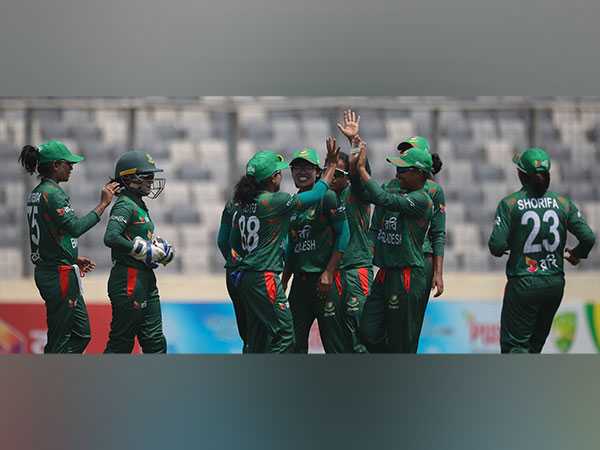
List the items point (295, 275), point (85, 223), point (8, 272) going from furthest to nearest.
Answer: point (8, 272)
point (295, 275)
point (85, 223)

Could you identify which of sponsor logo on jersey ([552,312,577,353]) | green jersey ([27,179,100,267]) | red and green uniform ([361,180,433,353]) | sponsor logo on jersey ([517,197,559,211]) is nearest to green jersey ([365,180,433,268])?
red and green uniform ([361,180,433,353])

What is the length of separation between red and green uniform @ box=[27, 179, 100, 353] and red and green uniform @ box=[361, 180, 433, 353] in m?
1.94

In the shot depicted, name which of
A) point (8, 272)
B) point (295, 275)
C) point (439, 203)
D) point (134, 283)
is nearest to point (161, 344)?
point (134, 283)

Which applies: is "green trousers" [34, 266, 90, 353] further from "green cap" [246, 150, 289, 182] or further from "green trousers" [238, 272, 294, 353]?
"green cap" [246, 150, 289, 182]

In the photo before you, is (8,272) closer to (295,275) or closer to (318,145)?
(318,145)

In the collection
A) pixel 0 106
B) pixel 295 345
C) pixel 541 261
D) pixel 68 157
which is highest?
pixel 0 106

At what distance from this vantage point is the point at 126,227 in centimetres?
883

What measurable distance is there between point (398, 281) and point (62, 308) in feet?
7.36

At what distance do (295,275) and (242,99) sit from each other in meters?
4.51

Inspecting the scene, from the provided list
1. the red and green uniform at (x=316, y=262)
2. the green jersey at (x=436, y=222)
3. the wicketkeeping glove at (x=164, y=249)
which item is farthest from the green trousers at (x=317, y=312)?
the wicketkeeping glove at (x=164, y=249)

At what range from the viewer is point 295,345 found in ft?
30.3

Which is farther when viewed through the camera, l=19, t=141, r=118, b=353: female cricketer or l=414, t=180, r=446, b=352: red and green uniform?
l=414, t=180, r=446, b=352: red and green uniform

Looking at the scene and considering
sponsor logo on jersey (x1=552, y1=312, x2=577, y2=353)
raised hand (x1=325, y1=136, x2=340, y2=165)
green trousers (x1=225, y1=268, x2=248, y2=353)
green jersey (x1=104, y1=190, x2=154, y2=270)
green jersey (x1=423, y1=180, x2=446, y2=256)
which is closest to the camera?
raised hand (x1=325, y1=136, x2=340, y2=165)

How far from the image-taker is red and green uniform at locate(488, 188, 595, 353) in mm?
9148
